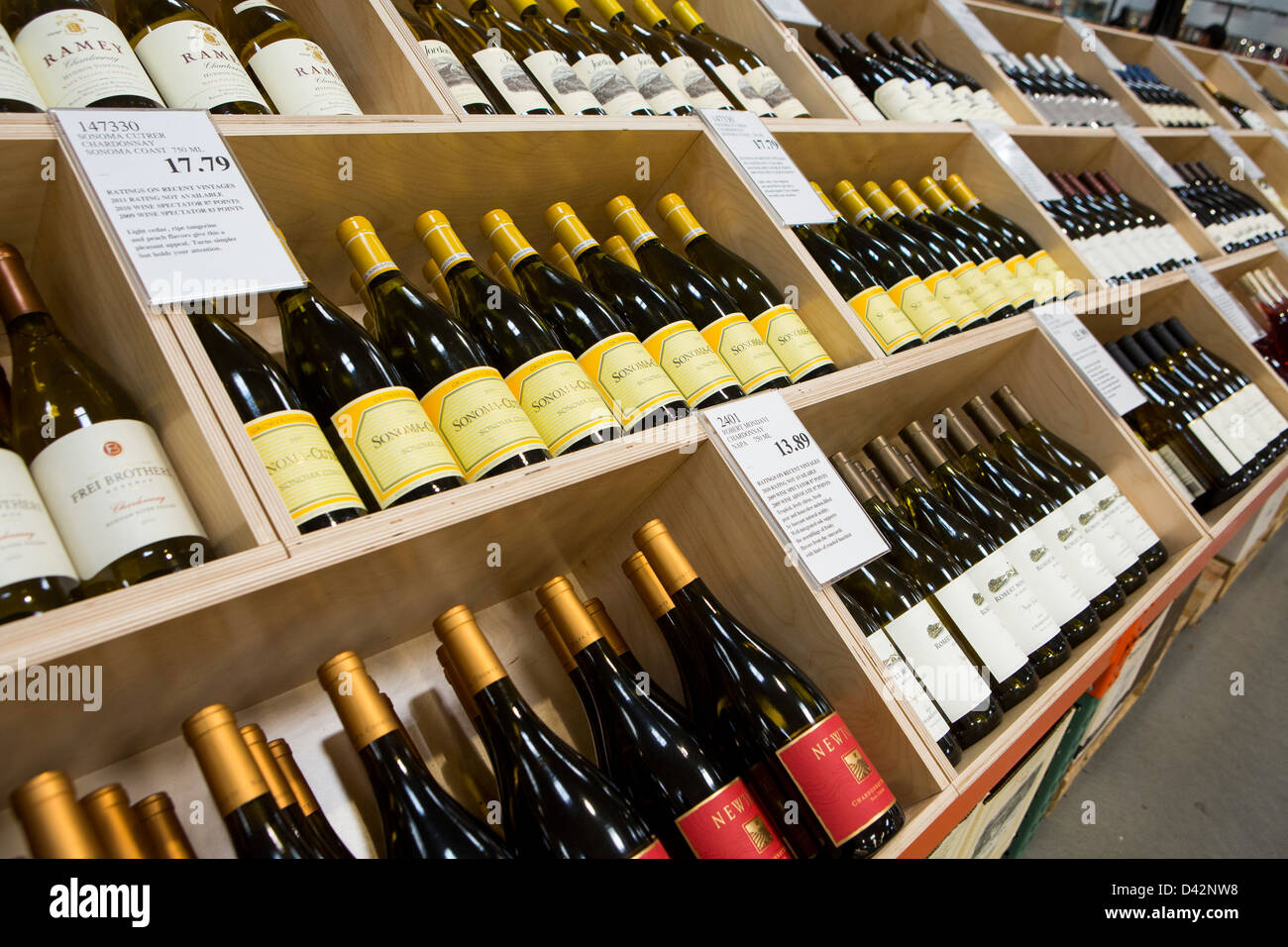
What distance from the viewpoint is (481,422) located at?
2.35ft

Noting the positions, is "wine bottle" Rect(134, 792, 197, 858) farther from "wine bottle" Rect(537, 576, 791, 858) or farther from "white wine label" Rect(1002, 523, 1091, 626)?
"white wine label" Rect(1002, 523, 1091, 626)

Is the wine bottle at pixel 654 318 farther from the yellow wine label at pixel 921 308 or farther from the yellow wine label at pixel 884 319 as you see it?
the yellow wine label at pixel 921 308

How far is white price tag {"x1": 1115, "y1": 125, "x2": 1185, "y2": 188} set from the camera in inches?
83.0

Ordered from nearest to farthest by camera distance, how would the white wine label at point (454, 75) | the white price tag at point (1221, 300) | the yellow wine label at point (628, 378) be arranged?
the yellow wine label at point (628, 378) → the white wine label at point (454, 75) → the white price tag at point (1221, 300)

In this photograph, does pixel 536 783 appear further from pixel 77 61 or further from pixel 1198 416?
pixel 1198 416

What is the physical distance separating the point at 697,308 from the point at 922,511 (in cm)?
50

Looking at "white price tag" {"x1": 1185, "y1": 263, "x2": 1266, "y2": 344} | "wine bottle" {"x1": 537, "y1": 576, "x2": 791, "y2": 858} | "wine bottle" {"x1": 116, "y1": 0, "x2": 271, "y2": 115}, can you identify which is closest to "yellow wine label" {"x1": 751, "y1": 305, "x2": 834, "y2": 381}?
"wine bottle" {"x1": 537, "y1": 576, "x2": 791, "y2": 858}

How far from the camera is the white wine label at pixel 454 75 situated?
95 cm

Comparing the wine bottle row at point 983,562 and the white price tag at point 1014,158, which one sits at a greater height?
the white price tag at point 1014,158

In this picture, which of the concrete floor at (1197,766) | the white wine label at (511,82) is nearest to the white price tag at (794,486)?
the white wine label at (511,82)

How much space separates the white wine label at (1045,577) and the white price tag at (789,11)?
1103mm

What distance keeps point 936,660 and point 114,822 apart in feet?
2.74

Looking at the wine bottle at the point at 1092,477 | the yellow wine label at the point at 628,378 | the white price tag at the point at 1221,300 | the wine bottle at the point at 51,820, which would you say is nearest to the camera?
the wine bottle at the point at 51,820
